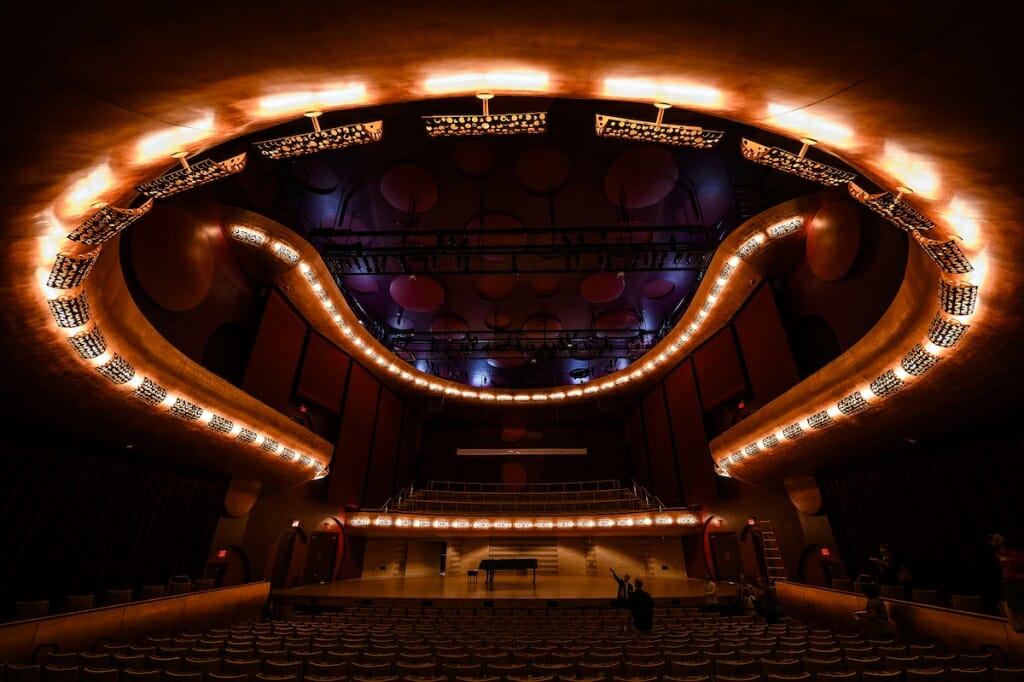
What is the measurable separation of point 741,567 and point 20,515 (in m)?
19.6

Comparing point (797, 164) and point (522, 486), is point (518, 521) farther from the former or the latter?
point (797, 164)

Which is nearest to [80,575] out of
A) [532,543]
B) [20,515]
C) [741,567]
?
[20,515]

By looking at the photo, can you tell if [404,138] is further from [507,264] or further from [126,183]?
[126,183]

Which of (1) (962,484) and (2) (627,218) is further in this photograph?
(2) (627,218)

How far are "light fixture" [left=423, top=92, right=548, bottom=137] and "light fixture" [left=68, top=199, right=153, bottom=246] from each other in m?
3.44

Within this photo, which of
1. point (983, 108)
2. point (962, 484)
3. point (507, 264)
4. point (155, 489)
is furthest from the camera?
point (507, 264)

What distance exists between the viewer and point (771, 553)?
1396 centimetres

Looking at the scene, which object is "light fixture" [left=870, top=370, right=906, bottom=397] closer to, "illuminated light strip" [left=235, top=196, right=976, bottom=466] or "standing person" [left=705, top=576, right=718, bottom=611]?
"illuminated light strip" [left=235, top=196, right=976, bottom=466]

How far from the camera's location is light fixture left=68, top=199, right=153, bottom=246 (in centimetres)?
467

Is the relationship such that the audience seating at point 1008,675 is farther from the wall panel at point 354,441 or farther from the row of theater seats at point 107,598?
the wall panel at point 354,441

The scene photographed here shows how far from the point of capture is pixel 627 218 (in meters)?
14.4

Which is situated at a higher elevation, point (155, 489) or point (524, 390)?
point (524, 390)

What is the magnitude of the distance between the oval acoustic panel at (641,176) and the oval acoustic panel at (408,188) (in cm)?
→ 568

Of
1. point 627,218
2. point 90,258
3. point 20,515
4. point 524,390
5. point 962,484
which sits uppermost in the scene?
point 627,218
